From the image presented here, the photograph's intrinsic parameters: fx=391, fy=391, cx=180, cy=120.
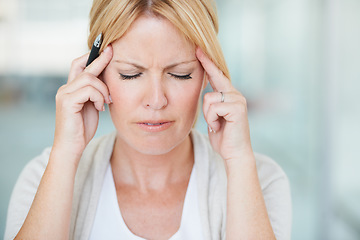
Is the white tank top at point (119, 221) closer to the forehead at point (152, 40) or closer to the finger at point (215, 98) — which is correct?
the finger at point (215, 98)

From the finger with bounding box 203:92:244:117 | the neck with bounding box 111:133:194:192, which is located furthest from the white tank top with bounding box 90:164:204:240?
the finger with bounding box 203:92:244:117

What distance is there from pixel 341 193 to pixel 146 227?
2.39 m

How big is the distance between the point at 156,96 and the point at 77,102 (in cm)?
25

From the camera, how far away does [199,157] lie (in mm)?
1449

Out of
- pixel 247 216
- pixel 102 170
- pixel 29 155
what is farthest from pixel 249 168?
pixel 29 155

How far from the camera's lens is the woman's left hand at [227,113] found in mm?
1229

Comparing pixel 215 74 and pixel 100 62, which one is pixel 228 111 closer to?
pixel 215 74

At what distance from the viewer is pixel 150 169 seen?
148cm

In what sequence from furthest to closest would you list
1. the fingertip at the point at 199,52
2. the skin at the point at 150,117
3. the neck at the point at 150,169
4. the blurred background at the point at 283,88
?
the blurred background at the point at 283,88 < the neck at the point at 150,169 < the fingertip at the point at 199,52 < the skin at the point at 150,117

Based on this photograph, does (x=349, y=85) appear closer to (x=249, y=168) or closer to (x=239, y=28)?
(x=249, y=168)

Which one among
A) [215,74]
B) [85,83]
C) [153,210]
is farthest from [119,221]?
[215,74]

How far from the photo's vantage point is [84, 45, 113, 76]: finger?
126cm

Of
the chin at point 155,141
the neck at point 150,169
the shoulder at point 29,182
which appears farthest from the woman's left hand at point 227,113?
the shoulder at point 29,182

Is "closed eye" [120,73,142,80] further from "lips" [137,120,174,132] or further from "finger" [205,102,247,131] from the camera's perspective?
"finger" [205,102,247,131]
